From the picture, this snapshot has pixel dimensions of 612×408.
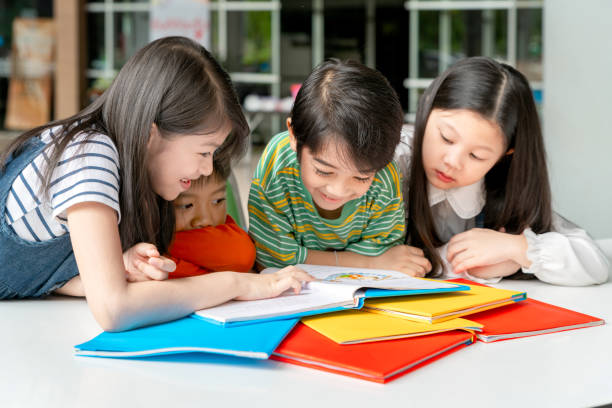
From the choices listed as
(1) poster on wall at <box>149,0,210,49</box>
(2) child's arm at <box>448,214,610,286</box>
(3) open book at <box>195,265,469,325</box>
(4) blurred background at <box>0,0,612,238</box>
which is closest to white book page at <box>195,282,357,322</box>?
(3) open book at <box>195,265,469,325</box>

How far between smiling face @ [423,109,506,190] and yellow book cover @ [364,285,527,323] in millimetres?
326

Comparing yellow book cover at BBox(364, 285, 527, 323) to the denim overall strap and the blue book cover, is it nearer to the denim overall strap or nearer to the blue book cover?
the blue book cover

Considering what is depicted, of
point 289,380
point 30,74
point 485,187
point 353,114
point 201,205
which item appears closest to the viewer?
point 289,380

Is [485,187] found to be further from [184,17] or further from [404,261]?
[184,17]

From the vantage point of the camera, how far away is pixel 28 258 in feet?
2.94

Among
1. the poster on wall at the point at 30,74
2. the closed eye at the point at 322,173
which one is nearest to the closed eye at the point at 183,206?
the closed eye at the point at 322,173

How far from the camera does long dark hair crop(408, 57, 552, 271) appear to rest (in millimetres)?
1168

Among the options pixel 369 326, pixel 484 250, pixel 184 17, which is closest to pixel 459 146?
pixel 484 250

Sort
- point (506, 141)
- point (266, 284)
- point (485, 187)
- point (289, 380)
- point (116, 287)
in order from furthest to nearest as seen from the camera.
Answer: point (485, 187) < point (506, 141) < point (266, 284) < point (116, 287) < point (289, 380)

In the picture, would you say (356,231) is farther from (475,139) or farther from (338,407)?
(338,407)

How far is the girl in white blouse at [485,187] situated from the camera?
1102 mm

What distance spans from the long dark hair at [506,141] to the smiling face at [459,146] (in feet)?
0.05

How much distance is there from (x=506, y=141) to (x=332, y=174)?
0.40 meters

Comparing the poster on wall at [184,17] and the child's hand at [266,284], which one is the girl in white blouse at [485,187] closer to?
the child's hand at [266,284]
